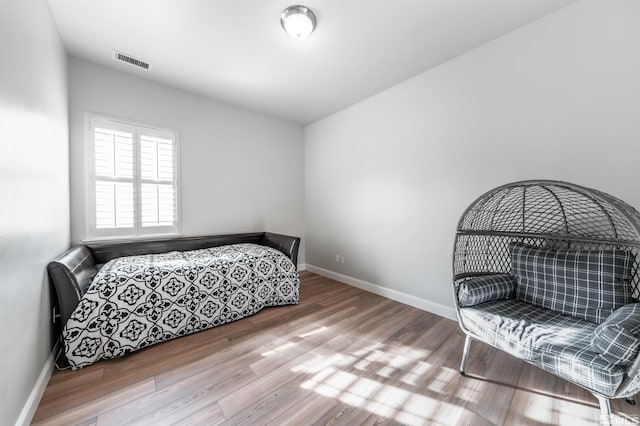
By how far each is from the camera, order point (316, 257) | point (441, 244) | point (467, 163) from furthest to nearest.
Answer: point (316, 257) → point (441, 244) → point (467, 163)

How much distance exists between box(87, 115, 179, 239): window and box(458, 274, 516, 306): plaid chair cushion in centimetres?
328

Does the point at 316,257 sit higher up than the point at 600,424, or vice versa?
the point at 316,257

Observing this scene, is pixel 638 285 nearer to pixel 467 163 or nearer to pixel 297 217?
pixel 467 163

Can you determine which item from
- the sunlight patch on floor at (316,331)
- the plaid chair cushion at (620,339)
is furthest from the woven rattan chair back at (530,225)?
the sunlight patch on floor at (316,331)

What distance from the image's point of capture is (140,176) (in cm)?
277

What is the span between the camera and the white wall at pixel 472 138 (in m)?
1.64

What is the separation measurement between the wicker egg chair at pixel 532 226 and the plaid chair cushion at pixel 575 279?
0.31 ft

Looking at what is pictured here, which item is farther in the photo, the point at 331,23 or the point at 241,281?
the point at 241,281

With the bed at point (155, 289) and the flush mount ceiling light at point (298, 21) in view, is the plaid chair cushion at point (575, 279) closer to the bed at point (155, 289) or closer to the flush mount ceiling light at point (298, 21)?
the bed at point (155, 289)

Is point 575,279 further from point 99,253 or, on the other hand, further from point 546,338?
point 99,253

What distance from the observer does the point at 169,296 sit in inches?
82.4

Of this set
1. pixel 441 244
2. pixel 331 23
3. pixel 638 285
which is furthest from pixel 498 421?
pixel 331 23

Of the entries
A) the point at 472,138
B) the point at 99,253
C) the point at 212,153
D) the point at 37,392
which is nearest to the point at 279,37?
the point at 212,153

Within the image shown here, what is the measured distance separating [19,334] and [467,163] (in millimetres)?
3430
